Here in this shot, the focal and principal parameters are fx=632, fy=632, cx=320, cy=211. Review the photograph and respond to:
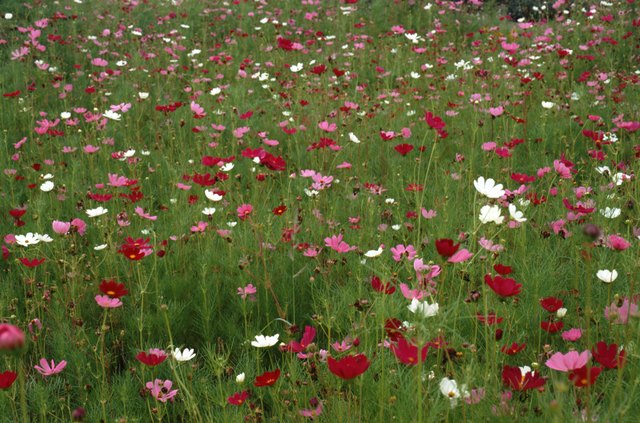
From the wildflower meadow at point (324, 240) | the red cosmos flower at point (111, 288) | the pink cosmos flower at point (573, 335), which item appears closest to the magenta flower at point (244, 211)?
the wildflower meadow at point (324, 240)

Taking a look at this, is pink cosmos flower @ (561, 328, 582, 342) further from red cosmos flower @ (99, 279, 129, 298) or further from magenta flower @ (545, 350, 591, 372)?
red cosmos flower @ (99, 279, 129, 298)

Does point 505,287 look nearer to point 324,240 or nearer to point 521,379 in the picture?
point 521,379

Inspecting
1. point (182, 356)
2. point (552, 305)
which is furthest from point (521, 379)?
point (182, 356)

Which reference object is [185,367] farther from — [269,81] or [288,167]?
[269,81]

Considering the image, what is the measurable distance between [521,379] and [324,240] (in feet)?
4.31

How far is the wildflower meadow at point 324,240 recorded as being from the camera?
1.45 meters

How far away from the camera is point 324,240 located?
8.34 ft

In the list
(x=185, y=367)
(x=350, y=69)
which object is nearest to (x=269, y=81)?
(x=350, y=69)

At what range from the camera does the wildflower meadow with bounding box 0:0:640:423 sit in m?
1.45

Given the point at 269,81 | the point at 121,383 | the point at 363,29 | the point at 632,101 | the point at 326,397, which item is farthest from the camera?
the point at 363,29

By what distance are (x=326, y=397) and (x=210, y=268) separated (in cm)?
95

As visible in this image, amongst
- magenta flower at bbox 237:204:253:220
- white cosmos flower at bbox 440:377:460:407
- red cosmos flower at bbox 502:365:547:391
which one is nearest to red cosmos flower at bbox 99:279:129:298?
magenta flower at bbox 237:204:253:220

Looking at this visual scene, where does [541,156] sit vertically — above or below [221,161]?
below

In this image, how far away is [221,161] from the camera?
8.51ft
